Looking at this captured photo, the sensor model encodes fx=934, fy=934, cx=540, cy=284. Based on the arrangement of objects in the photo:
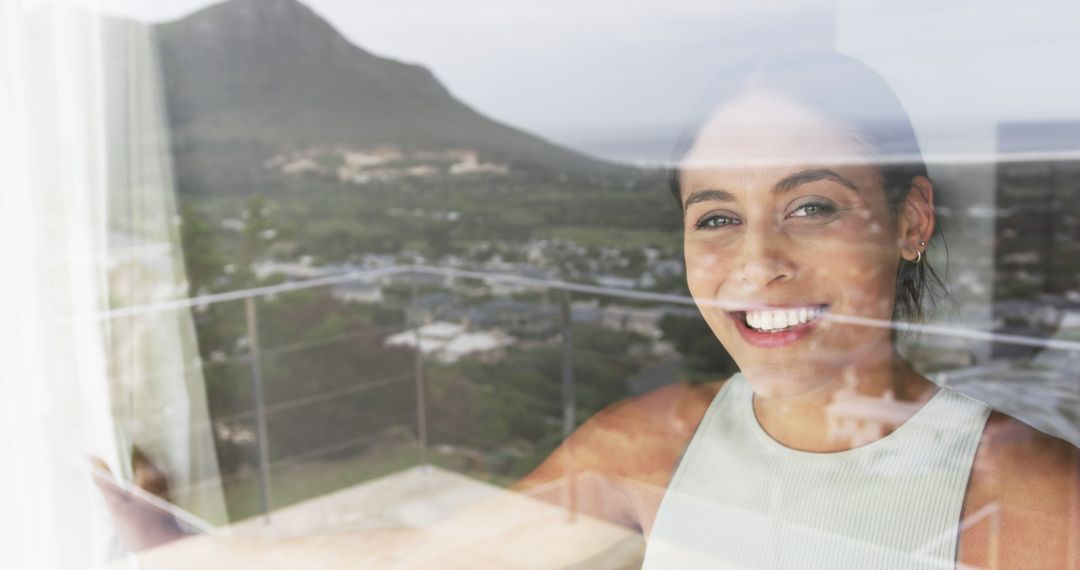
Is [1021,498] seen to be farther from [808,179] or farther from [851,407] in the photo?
[808,179]

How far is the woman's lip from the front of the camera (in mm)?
1200

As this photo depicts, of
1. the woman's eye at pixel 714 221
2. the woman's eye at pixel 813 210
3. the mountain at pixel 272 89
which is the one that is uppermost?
the mountain at pixel 272 89

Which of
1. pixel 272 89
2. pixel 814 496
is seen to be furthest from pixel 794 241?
pixel 272 89

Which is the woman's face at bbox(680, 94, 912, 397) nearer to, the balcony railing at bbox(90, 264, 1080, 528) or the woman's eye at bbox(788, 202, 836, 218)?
the woman's eye at bbox(788, 202, 836, 218)

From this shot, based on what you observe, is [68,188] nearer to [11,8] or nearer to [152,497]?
[11,8]

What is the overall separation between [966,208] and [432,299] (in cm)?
171

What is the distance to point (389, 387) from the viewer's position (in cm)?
277

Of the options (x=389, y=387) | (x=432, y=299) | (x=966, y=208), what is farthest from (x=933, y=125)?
(x=389, y=387)

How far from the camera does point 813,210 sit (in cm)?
116

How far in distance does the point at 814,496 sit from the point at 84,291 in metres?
2.01

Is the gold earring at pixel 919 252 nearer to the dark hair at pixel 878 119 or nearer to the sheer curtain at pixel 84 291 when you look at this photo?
the dark hair at pixel 878 119

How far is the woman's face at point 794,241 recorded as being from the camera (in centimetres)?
114

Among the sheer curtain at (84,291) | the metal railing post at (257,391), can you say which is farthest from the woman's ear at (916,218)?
the metal railing post at (257,391)

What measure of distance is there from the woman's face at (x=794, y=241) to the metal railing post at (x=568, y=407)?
0.48 metres
